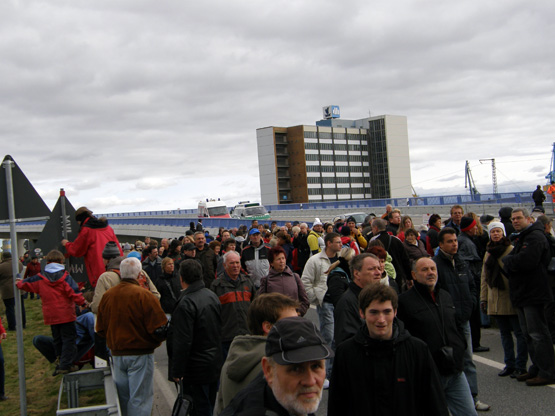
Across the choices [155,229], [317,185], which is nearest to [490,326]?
[155,229]

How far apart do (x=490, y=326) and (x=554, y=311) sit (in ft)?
8.92

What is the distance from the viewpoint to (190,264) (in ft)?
18.6

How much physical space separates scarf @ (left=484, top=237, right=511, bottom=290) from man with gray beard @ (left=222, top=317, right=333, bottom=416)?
5.95 m

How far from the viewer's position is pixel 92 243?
830 cm

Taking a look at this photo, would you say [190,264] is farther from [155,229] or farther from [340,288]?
[155,229]

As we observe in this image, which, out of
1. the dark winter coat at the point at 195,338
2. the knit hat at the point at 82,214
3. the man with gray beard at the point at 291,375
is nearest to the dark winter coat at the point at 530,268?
the dark winter coat at the point at 195,338

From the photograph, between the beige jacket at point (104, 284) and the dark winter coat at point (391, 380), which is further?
the beige jacket at point (104, 284)

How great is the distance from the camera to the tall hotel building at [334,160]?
393 ft

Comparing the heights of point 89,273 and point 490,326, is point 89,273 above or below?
above

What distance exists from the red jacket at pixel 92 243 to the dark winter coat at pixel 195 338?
299cm

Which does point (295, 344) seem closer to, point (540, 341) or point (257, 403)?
point (257, 403)

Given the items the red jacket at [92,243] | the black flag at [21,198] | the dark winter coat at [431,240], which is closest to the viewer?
the black flag at [21,198]

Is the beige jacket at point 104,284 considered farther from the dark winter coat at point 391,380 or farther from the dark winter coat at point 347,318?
the dark winter coat at point 391,380

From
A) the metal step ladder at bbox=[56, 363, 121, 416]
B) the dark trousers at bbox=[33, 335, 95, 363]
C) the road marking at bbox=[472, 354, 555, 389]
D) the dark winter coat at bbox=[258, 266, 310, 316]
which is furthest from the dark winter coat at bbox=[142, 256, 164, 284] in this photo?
the road marking at bbox=[472, 354, 555, 389]
